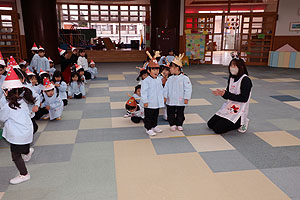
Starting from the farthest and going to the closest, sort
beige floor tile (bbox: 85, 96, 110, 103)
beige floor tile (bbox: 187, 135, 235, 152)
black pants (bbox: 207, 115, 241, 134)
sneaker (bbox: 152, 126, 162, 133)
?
beige floor tile (bbox: 85, 96, 110, 103) < sneaker (bbox: 152, 126, 162, 133) < black pants (bbox: 207, 115, 241, 134) < beige floor tile (bbox: 187, 135, 235, 152)

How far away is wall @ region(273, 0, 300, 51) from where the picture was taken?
42.7 feet

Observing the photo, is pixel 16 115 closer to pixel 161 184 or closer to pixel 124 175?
pixel 124 175

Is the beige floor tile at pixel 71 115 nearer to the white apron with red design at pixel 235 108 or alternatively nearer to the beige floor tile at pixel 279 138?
the white apron with red design at pixel 235 108

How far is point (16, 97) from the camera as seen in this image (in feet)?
9.77

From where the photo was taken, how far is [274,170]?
3.33 metres

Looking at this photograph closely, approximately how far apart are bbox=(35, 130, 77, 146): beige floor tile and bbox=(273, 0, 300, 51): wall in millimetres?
12843

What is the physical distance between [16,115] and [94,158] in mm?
1203

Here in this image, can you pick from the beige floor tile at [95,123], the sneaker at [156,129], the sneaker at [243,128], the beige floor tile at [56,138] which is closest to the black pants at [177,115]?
the sneaker at [156,129]

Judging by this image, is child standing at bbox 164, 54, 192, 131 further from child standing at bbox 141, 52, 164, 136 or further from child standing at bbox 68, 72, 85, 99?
child standing at bbox 68, 72, 85, 99

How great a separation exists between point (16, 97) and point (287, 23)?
14.1 metres

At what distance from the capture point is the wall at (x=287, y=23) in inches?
512

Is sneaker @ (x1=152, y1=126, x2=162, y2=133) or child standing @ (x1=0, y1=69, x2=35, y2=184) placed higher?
child standing @ (x1=0, y1=69, x2=35, y2=184)

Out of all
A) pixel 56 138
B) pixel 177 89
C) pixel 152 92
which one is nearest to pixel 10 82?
pixel 56 138

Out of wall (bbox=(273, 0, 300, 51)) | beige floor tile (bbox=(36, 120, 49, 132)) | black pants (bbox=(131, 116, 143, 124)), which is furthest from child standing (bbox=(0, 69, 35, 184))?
wall (bbox=(273, 0, 300, 51))
